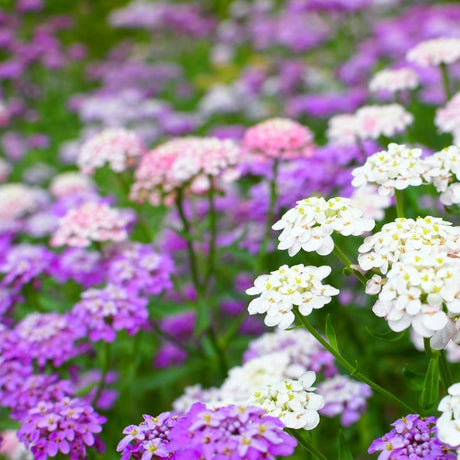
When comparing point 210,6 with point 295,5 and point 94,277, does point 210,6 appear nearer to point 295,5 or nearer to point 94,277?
point 295,5

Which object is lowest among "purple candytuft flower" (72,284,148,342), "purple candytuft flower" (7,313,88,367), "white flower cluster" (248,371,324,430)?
"purple candytuft flower" (7,313,88,367)

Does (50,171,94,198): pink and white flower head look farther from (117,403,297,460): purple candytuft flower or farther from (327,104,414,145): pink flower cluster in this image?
(117,403,297,460): purple candytuft flower

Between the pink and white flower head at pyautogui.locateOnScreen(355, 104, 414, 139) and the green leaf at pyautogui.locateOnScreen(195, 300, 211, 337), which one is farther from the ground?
the pink and white flower head at pyautogui.locateOnScreen(355, 104, 414, 139)

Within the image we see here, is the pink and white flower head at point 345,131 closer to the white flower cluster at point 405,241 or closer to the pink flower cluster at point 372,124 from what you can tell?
the pink flower cluster at point 372,124

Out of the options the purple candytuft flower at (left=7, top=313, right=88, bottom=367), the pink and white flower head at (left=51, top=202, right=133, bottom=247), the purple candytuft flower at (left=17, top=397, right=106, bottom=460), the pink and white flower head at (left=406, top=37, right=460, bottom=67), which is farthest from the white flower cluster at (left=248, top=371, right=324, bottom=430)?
the pink and white flower head at (left=406, top=37, right=460, bottom=67)

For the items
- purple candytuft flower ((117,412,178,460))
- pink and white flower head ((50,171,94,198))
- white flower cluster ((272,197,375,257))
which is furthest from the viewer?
pink and white flower head ((50,171,94,198))

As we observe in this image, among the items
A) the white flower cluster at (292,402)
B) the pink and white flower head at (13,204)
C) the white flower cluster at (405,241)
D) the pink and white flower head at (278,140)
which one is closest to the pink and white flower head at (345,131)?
the pink and white flower head at (278,140)

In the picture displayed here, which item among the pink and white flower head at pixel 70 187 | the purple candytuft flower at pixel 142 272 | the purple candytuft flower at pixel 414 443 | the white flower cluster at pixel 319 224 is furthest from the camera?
the pink and white flower head at pixel 70 187
